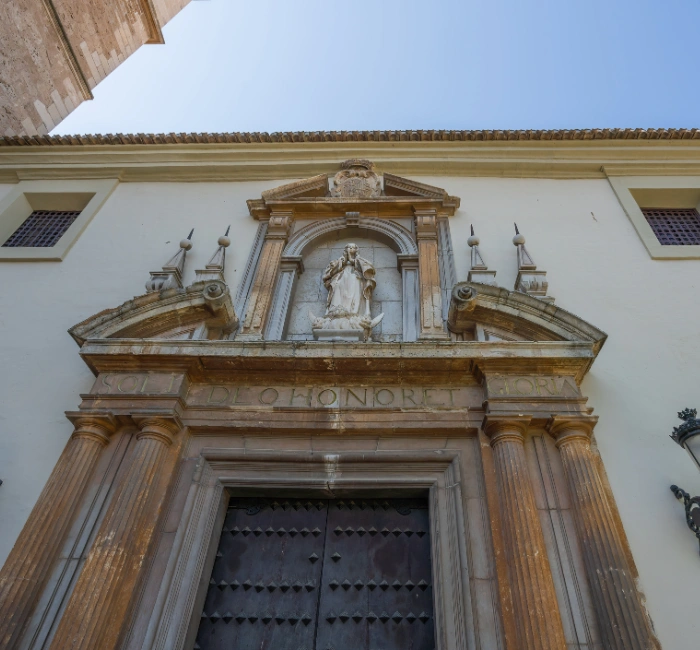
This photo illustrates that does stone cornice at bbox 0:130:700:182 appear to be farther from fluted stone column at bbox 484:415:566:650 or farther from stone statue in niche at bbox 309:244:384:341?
fluted stone column at bbox 484:415:566:650

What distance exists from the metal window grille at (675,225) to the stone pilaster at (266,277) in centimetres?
473

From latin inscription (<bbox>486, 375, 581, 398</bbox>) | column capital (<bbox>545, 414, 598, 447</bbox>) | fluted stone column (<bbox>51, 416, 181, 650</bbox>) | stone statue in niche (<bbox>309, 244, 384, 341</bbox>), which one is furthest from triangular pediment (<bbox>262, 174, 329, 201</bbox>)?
column capital (<bbox>545, 414, 598, 447</bbox>)

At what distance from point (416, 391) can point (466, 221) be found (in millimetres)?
3076

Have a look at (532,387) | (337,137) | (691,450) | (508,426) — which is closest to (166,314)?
(508,426)

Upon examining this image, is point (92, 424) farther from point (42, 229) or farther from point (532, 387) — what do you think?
point (42, 229)

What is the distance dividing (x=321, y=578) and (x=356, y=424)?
4.10ft

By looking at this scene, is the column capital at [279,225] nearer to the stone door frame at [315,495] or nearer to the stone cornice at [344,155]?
the stone cornice at [344,155]

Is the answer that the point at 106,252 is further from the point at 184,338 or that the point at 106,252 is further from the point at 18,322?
the point at 184,338

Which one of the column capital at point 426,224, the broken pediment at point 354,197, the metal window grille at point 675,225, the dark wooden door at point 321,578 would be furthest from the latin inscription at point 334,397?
the metal window grille at point 675,225

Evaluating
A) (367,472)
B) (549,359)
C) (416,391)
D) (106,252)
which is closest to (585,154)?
(549,359)

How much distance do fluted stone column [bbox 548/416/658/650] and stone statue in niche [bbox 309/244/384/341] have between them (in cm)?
204

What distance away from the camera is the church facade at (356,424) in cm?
428

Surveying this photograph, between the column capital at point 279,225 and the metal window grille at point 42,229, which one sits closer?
the column capital at point 279,225

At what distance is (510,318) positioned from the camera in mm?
5793
